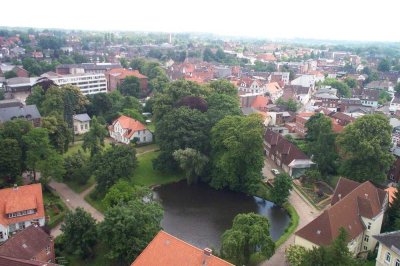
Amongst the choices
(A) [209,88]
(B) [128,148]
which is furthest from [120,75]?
(B) [128,148]

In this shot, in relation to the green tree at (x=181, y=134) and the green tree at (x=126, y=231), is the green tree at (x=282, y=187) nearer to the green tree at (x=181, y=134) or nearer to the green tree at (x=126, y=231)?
the green tree at (x=181, y=134)

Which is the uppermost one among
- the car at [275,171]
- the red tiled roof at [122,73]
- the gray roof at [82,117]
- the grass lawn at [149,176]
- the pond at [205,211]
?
the red tiled roof at [122,73]

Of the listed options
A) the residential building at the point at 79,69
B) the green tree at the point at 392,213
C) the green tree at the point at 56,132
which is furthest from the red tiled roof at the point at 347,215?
the residential building at the point at 79,69

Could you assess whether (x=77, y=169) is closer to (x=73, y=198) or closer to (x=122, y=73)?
(x=73, y=198)

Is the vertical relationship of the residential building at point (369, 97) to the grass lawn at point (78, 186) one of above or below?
above

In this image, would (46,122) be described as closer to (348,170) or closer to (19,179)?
(19,179)

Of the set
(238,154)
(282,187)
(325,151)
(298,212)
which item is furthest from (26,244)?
(325,151)

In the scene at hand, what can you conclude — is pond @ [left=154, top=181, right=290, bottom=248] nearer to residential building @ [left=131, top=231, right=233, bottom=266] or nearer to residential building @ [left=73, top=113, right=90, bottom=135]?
residential building @ [left=131, top=231, right=233, bottom=266]

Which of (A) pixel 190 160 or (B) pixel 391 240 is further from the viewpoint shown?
(A) pixel 190 160
